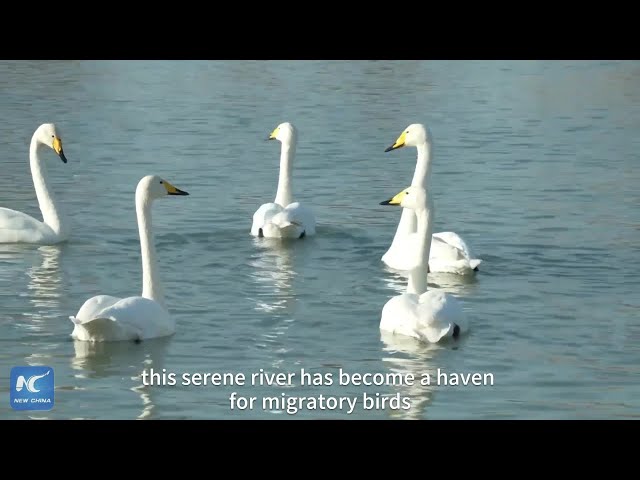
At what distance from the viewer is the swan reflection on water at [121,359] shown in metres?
11.2

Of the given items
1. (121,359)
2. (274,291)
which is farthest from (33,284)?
(121,359)

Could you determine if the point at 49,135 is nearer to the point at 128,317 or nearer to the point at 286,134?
the point at 286,134

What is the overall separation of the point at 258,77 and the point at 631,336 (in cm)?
2191

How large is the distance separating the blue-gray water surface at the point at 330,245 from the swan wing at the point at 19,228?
13 centimetres

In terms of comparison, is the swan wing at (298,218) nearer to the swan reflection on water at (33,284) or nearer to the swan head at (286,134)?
the swan head at (286,134)

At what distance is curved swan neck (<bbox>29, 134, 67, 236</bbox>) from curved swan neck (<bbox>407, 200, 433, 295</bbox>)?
4.67 metres

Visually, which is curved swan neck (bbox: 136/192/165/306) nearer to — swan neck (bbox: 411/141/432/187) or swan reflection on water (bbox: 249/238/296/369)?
swan reflection on water (bbox: 249/238/296/369)

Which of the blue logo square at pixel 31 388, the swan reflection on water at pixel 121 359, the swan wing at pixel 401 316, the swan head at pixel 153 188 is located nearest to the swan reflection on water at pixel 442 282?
the swan wing at pixel 401 316

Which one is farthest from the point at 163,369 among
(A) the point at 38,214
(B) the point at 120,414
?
(A) the point at 38,214

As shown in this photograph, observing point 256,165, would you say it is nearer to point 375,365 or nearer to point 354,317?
point 354,317

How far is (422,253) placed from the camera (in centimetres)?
1319

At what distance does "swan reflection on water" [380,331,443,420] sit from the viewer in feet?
34.4

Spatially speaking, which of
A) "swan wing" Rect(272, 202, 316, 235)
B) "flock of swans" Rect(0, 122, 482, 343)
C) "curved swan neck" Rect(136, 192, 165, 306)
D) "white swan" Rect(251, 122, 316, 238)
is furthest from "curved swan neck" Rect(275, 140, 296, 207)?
"curved swan neck" Rect(136, 192, 165, 306)

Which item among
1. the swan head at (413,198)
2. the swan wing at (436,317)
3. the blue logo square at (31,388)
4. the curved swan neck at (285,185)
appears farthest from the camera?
the curved swan neck at (285,185)
